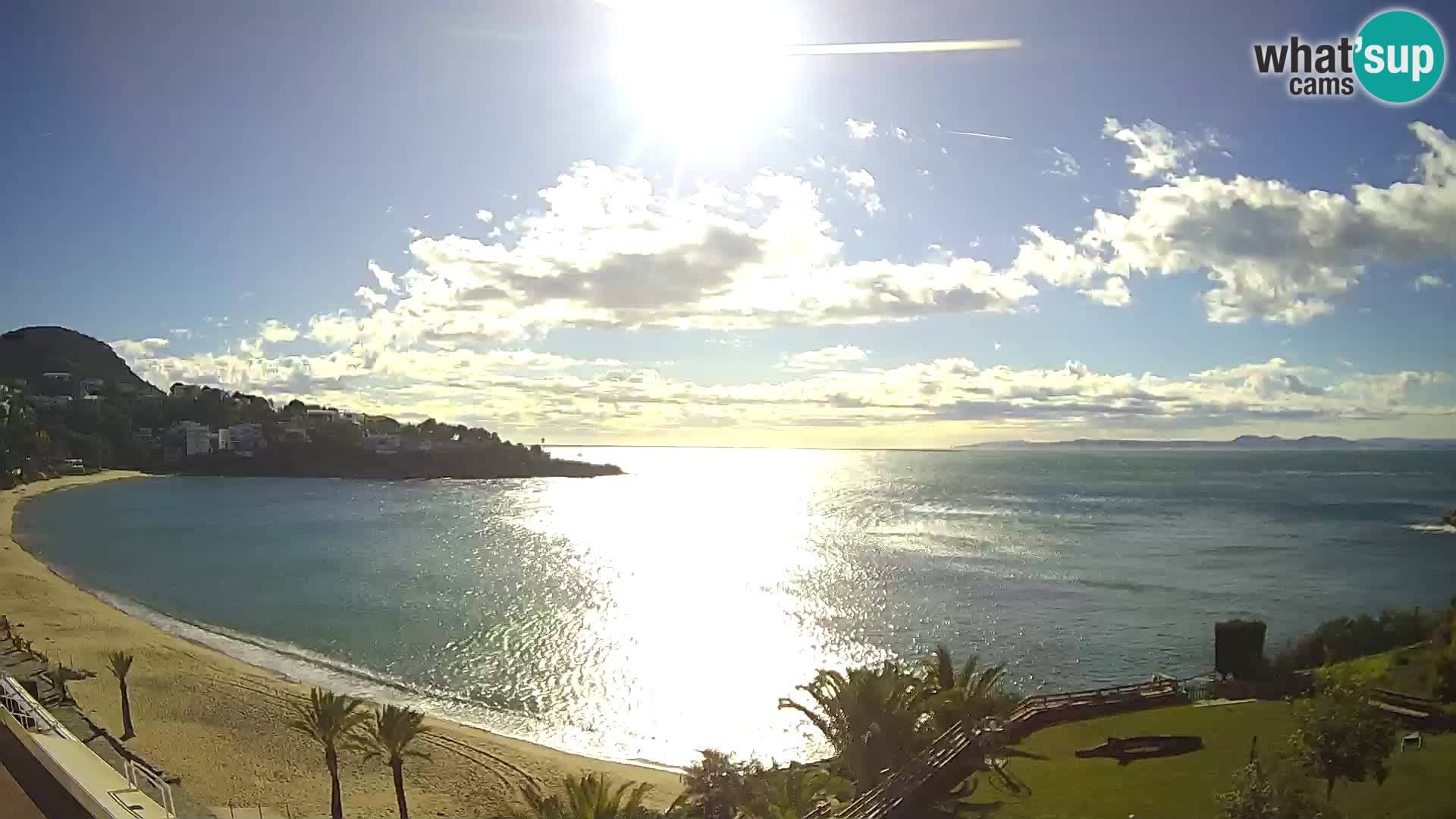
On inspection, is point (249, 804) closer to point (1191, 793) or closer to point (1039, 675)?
point (1191, 793)

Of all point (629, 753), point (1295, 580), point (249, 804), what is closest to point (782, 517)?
point (1295, 580)

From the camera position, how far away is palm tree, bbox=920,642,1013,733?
75.6 ft

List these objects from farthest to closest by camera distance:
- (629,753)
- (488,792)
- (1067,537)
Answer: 1. (1067,537)
2. (629,753)
3. (488,792)

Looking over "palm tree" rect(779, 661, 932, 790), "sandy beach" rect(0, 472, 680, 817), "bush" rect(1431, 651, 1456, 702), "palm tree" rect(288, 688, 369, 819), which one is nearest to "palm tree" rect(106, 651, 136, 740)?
"sandy beach" rect(0, 472, 680, 817)

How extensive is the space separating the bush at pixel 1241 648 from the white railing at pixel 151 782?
30.1 meters

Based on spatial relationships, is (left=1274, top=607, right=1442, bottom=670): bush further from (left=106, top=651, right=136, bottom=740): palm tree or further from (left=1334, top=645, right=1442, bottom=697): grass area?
(left=106, top=651, right=136, bottom=740): palm tree

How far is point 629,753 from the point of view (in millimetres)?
38062

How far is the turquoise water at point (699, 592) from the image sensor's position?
4731 centimetres

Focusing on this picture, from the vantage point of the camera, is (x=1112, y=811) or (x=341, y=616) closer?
(x=1112, y=811)

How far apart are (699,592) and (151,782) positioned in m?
65.1

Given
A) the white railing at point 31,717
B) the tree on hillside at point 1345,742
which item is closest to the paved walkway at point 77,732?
the white railing at point 31,717

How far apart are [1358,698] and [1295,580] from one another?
74.4 metres

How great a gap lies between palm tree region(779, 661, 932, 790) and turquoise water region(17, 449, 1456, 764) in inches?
723

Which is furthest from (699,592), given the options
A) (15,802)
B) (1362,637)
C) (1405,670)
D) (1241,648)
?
(15,802)
